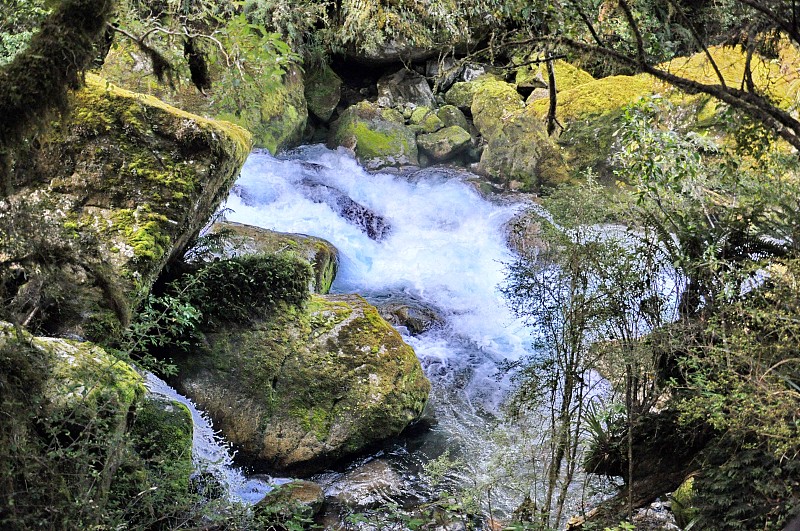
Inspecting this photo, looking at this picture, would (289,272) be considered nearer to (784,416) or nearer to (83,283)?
Result: (83,283)

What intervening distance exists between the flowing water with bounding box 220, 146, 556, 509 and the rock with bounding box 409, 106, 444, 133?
1.20 m

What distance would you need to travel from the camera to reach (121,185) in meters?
5.72

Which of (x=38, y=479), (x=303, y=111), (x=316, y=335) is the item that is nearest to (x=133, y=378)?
(x=38, y=479)

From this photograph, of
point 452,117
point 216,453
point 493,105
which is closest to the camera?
point 216,453

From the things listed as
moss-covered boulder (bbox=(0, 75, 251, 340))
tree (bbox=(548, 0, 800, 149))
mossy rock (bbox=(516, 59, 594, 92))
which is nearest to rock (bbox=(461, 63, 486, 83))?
mossy rock (bbox=(516, 59, 594, 92))

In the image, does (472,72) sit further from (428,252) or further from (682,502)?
(682,502)

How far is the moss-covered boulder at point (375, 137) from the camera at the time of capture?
14.5 metres

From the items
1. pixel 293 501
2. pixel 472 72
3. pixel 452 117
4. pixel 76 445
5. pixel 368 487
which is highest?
pixel 472 72

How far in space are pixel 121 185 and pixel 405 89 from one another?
11.1 meters

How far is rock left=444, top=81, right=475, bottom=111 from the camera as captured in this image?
52.3 feet

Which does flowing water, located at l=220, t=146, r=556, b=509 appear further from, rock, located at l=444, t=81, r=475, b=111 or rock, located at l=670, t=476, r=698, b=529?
rock, located at l=444, t=81, r=475, b=111

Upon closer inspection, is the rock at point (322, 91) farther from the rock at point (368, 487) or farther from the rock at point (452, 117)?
the rock at point (368, 487)

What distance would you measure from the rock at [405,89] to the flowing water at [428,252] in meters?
2.29

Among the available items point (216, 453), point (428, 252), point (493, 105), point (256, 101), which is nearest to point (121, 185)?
point (216, 453)
